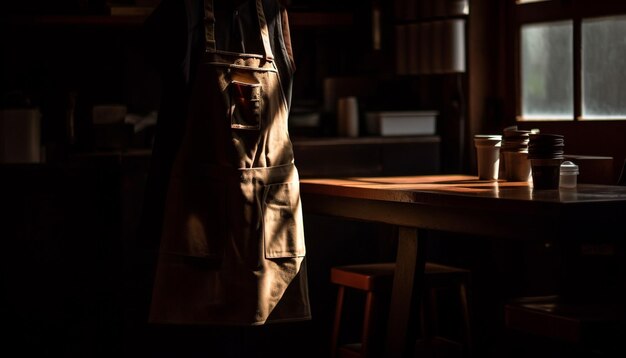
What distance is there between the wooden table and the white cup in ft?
3.41

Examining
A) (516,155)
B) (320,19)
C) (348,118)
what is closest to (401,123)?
(348,118)

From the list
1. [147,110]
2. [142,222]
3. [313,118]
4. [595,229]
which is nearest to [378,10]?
[313,118]

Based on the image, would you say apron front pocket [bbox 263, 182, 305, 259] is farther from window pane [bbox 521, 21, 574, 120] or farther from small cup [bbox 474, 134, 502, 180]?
window pane [bbox 521, 21, 574, 120]

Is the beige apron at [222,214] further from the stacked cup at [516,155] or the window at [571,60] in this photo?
the window at [571,60]

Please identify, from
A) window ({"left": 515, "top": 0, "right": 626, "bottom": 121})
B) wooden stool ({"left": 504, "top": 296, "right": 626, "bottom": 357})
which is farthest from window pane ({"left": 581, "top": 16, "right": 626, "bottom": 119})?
wooden stool ({"left": 504, "top": 296, "right": 626, "bottom": 357})

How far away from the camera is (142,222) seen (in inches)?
136

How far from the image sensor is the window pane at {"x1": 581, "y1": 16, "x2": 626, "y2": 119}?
415 cm

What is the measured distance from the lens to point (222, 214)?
3.36 metres

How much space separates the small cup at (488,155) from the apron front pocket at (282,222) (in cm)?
73

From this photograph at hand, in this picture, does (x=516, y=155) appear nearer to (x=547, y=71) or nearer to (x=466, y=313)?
(x=466, y=313)

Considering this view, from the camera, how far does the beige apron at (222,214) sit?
3.34 metres

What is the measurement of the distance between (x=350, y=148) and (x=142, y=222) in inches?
64.4

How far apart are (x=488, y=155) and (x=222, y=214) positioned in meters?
1.05

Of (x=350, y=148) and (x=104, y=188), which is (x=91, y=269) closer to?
(x=104, y=188)
